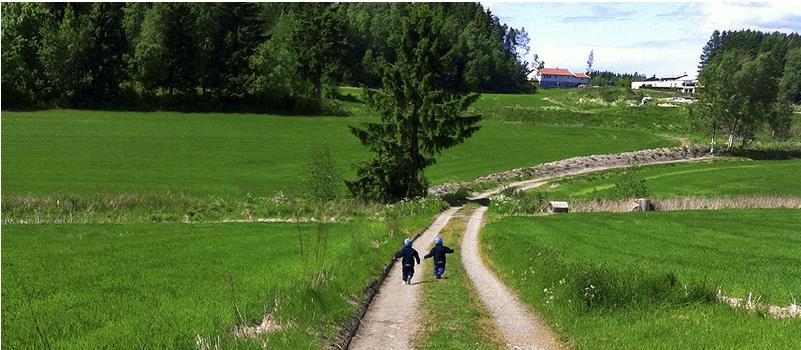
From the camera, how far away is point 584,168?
68938mm

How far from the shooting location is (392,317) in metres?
15.8

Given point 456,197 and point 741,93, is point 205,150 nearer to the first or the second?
point 456,197

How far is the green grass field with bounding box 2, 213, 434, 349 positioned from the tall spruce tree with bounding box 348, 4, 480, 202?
45.6 feet

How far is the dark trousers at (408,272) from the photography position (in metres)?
19.5

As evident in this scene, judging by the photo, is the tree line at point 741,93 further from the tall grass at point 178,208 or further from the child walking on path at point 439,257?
the child walking on path at point 439,257

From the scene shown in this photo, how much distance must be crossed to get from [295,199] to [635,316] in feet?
107

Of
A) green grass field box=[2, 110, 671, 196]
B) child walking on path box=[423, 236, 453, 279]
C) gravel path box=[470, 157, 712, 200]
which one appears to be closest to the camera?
child walking on path box=[423, 236, 453, 279]

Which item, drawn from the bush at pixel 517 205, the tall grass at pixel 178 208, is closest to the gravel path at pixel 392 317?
the tall grass at pixel 178 208

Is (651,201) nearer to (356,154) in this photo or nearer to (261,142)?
(356,154)

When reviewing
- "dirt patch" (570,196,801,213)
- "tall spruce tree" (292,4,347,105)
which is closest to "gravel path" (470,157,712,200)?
"dirt patch" (570,196,801,213)

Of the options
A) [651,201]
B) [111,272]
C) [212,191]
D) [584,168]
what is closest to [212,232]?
[111,272]

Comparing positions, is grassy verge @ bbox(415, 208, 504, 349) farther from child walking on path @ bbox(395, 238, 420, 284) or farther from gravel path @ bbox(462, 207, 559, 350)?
child walking on path @ bbox(395, 238, 420, 284)

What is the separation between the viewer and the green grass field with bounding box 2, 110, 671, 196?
4875cm

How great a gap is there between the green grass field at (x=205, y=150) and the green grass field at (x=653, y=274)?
25806 mm
